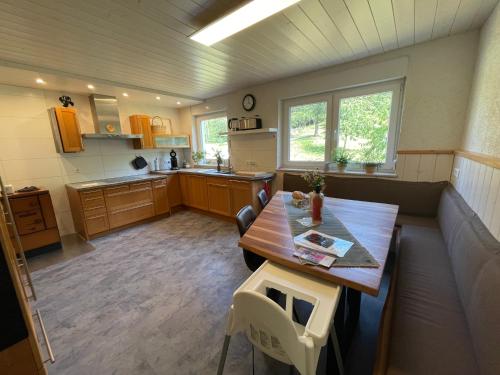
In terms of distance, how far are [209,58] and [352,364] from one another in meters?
3.01

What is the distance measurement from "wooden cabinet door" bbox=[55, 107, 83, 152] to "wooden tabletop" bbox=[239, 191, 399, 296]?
126 inches

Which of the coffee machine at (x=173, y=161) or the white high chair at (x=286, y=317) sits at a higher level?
the coffee machine at (x=173, y=161)

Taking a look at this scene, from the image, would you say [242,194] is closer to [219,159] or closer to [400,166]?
[219,159]

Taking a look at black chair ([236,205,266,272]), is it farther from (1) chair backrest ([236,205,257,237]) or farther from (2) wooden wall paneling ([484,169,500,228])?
(2) wooden wall paneling ([484,169,500,228])

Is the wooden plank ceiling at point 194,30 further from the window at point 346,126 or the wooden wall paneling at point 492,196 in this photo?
the wooden wall paneling at point 492,196

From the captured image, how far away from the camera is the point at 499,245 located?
1.05m

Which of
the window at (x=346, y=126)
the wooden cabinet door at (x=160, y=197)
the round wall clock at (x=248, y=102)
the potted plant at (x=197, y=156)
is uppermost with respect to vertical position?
the round wall clock at (x=248, y=102)

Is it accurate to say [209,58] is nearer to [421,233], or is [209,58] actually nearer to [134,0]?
[134,0]

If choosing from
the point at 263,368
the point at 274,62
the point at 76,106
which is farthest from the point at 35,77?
the point at 263,368

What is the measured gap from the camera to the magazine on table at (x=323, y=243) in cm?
116

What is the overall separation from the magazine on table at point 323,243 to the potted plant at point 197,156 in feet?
12.5

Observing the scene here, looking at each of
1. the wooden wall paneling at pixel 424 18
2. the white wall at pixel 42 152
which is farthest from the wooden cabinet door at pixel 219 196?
the wooden wall paneling at pixel 424 18

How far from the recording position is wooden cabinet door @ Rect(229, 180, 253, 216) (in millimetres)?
3314

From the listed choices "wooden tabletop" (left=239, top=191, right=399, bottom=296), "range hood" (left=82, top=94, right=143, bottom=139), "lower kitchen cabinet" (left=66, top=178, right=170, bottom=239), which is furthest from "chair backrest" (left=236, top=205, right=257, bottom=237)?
"range hood" (left=82, top=94, right=143, bottom=139)
